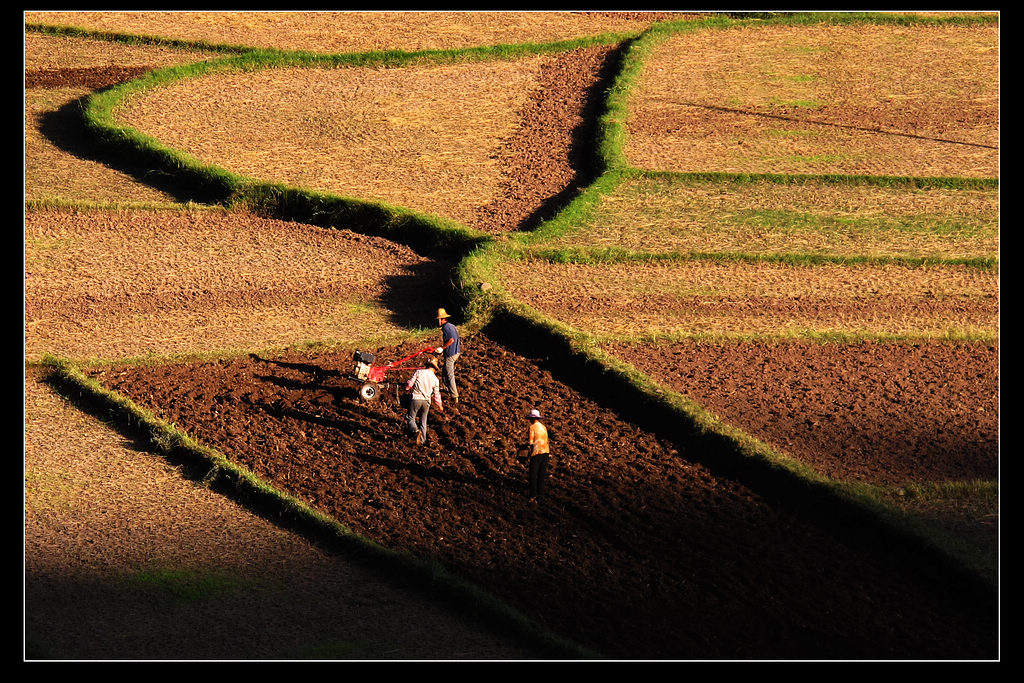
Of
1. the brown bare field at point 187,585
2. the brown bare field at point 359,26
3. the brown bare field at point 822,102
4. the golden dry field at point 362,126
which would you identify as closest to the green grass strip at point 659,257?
the golden dry field at point 362,126

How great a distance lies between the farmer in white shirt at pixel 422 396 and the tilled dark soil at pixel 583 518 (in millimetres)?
300

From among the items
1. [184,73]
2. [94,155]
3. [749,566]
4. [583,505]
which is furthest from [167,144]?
[749,566]

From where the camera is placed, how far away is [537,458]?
66.7 feet

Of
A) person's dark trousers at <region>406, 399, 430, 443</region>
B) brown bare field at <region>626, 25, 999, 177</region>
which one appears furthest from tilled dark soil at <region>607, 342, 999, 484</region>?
brown bare field at <region>626, 25, 999, 177</region>

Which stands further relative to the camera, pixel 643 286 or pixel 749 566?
pixel 643 286

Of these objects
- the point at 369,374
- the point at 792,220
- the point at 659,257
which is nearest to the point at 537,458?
the point at 369,374

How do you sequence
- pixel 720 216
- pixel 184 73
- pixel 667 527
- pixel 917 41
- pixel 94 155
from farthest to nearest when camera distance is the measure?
pixel 917 41
pixel 184 73
pixel 94 155
pixel 720 216
pixel 667 527

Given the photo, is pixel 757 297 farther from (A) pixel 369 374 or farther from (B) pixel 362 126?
(B) pixel 362 126

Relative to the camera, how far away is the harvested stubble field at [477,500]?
1698 centimetres

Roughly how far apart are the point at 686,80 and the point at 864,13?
9.37 meters

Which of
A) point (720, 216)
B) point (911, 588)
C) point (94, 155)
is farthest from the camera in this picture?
point (94, 155)

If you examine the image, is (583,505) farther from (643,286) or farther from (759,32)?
(759,32)

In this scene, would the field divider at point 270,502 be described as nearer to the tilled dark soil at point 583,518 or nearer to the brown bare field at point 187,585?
the brown bare field at point 187,585

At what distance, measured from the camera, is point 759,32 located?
4688 cm
